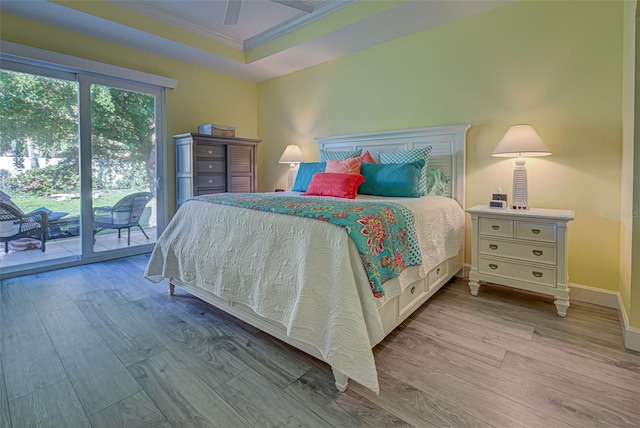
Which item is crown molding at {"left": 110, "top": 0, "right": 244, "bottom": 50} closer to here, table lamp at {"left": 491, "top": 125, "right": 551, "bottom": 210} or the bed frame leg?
table lamp at {"left": 491, "top": 125, "right": 551, "bottom": 210}

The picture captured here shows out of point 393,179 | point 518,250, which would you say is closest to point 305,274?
point 393,179

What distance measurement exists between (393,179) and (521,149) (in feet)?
3.09

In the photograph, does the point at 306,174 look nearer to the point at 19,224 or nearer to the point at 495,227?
the point at 495,227

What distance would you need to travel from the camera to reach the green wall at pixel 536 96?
228 centimetres

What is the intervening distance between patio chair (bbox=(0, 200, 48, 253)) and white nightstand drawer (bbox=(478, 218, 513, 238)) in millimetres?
4154

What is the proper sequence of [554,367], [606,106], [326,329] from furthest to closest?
1. [606,106]
2. [554,367]
3. [326,329]

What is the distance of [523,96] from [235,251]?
8.52ft

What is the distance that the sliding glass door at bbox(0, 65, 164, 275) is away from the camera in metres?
2.99

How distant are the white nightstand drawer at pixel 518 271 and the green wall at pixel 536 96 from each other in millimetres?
452

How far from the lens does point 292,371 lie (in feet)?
5.20

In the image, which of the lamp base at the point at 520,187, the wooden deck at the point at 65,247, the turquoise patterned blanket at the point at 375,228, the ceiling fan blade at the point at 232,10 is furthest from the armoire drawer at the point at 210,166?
the lamp base at the point at 520,187

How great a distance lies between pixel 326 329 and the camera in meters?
1.45

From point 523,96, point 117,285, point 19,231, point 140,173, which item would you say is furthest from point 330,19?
point 19,231

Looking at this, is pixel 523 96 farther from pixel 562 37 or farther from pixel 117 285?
pixel 117 285
